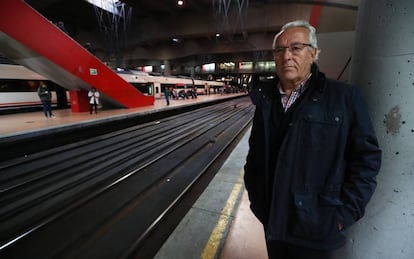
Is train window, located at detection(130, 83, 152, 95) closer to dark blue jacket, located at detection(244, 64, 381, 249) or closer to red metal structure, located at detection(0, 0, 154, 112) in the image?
red metal structure, located at detection(0, 0, 154, 112)

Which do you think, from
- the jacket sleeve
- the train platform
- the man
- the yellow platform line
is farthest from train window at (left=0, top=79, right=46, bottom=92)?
the jacket sleeve

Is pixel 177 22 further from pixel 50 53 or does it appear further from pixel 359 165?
pixel 359 165

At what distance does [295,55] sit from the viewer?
1.19 m

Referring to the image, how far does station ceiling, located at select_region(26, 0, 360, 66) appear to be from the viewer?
72.8 ft

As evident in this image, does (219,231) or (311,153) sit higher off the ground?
(311,153)

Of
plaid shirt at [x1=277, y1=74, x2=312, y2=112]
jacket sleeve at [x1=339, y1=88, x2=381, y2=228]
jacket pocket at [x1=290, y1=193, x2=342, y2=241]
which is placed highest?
plaid shirt at [x1=277, y1=74, x2=312, y2=112]

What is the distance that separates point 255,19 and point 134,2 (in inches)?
516

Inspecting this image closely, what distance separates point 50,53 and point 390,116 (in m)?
10.6

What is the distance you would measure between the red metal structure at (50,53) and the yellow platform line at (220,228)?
29.2ft

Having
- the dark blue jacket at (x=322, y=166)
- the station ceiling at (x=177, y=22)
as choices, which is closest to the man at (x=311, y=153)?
the dark blue jacket at (x=322, y=166)

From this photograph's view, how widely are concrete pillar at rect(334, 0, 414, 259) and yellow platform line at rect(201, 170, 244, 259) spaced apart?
1343 millimetres

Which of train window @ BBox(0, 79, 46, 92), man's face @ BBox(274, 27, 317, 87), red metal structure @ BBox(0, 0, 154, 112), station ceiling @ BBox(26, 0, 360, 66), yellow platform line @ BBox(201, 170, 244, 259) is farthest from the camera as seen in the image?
station ceiling @ BBox(26, 0, 360, 66)

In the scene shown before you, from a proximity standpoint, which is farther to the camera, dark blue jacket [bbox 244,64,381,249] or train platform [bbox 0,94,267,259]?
train platform [bbox 0,94,267,259]

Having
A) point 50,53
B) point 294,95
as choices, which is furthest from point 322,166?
point 50,53
